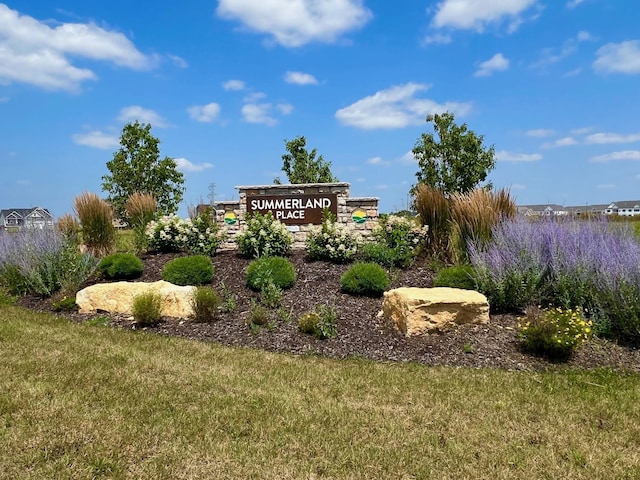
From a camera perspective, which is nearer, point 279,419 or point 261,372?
point 279,419

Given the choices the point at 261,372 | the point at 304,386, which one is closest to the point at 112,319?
the point at 261,372

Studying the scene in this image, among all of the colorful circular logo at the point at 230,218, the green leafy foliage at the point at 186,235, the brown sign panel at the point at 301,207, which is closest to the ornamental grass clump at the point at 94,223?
the green leafy foliage at the point at 186,235

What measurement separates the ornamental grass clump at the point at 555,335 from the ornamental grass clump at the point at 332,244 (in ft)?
13.6

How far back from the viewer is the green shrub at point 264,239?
9.45 metres

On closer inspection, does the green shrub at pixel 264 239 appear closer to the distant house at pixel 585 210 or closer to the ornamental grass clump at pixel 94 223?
the ornamental grass clump at pixel 94 223

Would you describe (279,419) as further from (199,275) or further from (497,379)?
(199,275)

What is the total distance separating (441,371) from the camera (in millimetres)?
4742

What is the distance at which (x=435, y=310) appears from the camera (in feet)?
18.8

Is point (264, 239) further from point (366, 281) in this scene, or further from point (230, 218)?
point (366, 281)

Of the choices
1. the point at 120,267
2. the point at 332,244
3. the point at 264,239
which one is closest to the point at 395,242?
the point at 332,244

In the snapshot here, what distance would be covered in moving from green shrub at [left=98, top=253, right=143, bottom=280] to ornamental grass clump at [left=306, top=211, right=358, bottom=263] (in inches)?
126

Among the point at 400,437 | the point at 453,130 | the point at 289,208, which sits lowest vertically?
the point at 400,437

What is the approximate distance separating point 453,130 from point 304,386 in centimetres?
1713

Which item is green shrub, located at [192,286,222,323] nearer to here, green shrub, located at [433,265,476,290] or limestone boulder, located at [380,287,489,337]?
limestone boulder, located at [380,287,489,337]
